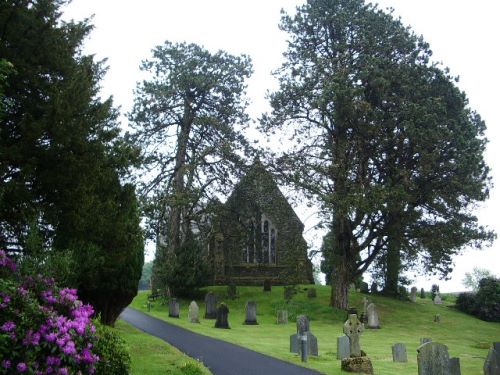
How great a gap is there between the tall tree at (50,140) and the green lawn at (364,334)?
23.2 feet

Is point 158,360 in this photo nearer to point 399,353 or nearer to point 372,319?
point 399,353

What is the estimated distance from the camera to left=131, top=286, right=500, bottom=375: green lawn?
15930 mm

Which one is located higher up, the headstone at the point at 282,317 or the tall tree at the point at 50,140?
the tall tree at the point at 50,140

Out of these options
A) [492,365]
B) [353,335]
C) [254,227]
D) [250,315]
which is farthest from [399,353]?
[254,227]

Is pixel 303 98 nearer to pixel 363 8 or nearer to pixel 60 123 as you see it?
pixel 363 8

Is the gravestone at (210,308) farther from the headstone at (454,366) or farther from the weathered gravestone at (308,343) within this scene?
the headstone at (454,366)

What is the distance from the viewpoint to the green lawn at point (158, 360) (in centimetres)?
1056

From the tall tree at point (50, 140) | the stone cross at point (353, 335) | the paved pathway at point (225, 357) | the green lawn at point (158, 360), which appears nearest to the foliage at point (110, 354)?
the green lawn at point (158, 360)

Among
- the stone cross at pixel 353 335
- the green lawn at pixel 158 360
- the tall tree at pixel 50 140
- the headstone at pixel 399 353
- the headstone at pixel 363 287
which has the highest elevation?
the tall tree at pixel 50 140

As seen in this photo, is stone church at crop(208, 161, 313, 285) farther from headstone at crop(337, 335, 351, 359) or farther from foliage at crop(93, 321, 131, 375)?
foliage at crop(93, 321, 131, 375)

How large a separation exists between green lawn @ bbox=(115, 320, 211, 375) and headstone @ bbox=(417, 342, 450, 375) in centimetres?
466

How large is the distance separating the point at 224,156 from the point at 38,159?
75.9 feet

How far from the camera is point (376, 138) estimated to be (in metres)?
29.1

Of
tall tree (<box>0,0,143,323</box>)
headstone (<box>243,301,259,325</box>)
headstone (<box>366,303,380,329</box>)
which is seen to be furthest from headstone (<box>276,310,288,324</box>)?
tall tree (<box>0,0,143,323</box>)
